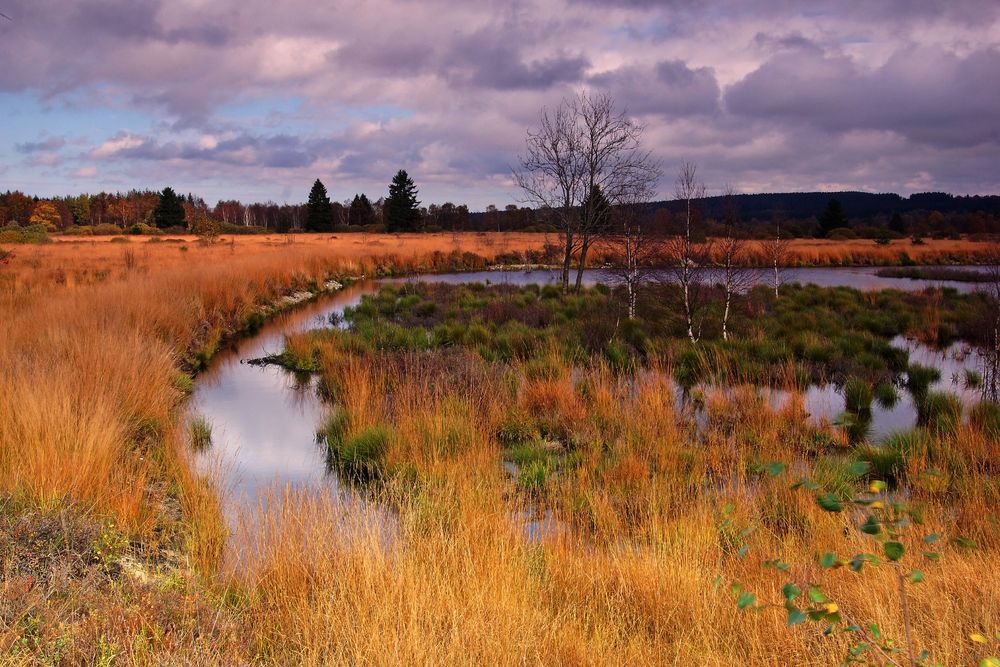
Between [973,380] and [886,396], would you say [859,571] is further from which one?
[973,380]

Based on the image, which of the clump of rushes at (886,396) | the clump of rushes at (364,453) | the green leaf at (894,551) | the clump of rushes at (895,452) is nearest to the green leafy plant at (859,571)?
the green leaf at (894,551)

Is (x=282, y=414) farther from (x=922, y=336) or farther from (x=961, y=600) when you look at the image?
(x=922, y=336)

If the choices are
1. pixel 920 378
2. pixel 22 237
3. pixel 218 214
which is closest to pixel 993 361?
pixel 920 378

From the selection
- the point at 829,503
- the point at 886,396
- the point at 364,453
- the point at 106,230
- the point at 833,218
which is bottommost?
the point at 364,453

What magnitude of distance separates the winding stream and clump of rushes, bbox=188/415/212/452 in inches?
4.9

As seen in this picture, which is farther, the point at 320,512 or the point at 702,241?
the point at 702,241

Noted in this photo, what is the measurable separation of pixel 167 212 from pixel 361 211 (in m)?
23.0

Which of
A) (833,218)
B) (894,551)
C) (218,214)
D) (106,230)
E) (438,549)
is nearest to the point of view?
Result: (894,551)

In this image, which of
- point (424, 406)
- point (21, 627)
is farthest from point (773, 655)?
point (424, 406)

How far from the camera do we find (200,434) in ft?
25.1

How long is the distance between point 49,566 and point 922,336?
626 inches

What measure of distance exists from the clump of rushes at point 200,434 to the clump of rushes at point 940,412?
8.26 m

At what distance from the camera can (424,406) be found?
7477 mm

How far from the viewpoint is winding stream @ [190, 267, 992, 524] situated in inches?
249
